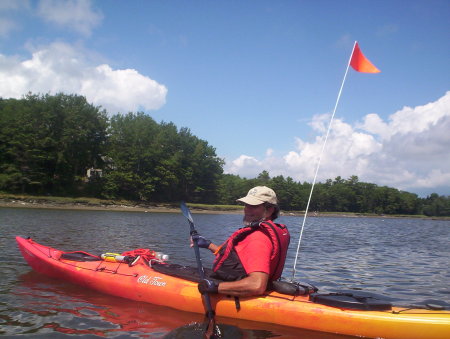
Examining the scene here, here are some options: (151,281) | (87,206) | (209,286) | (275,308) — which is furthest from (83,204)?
(275,308)

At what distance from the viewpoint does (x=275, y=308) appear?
4.64m

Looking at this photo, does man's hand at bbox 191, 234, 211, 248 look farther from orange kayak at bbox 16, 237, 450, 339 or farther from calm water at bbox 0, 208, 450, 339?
calm water at bbox 0, 208, 450, 339

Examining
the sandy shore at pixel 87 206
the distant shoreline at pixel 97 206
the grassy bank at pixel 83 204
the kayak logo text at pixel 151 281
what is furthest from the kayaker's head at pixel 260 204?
the grassy bank at pixel 83 204

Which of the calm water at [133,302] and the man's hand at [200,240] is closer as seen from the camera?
the calm water at [133,302]

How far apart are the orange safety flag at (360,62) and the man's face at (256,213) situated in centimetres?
428

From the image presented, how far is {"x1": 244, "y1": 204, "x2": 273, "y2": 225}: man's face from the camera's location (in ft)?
15.4

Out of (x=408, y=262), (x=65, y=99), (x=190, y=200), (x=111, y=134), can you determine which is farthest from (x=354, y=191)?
(x=408, y=262)

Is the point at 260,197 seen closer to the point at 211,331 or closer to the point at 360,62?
the point at 211,331

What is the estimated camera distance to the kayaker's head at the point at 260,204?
15.1ft

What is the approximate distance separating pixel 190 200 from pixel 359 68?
174 ft

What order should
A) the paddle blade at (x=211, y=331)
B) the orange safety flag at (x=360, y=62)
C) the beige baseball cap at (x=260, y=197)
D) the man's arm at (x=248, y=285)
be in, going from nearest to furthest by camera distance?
1. the paddle blade at (x=211, y=331)
2. the man's arm at (x=248, y=285)
3. the beige baseball cap at (x=260, y=197)
4. the orange safety flag at (x=360, y=62)

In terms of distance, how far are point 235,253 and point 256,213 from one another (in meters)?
0.58

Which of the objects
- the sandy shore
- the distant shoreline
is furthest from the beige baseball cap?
the sandy shore

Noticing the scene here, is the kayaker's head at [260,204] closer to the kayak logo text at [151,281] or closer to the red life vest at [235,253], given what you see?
the red life vest at [235,253]
